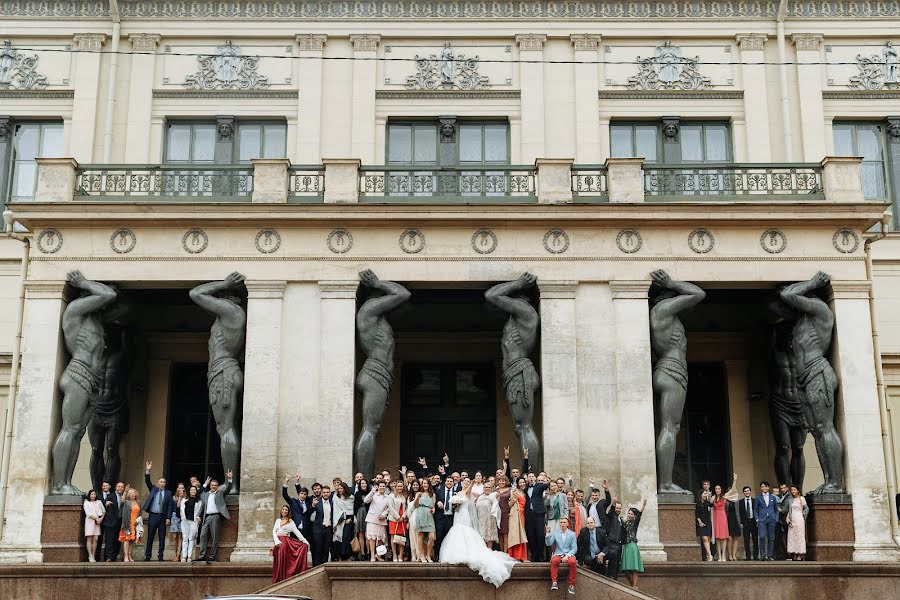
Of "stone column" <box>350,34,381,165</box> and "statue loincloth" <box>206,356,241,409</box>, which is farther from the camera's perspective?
"stone column" <box>350,34,381,165</box>

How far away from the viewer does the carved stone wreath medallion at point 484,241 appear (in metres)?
22.8

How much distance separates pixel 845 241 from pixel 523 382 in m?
7.60

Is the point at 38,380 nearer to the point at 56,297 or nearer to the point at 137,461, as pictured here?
the point at 56,297

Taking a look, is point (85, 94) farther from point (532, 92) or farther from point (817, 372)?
point (817, 372)

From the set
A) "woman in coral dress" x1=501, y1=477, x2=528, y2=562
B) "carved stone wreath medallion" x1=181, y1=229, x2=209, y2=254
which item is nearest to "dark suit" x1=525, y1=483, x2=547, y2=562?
"woman in coral dress" x1=501, y1=477, x2=528, y2=562

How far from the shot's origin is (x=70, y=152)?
90.1 ft

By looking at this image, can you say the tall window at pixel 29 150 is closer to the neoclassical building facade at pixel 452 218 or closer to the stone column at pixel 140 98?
the neoclassical building facade at pixel 452 218

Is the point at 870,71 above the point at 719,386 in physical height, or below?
above

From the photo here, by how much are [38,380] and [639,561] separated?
1261cm

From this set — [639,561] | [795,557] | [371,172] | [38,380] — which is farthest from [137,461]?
[795,557]

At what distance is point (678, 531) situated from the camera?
2103cm

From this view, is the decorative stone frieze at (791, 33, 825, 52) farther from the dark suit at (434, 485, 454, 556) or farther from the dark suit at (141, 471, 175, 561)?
the dark suit at (141, 471, 175, 561)

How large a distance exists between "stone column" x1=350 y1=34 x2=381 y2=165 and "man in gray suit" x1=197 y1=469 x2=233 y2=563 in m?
10.3

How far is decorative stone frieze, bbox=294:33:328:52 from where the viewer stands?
28.3 m
